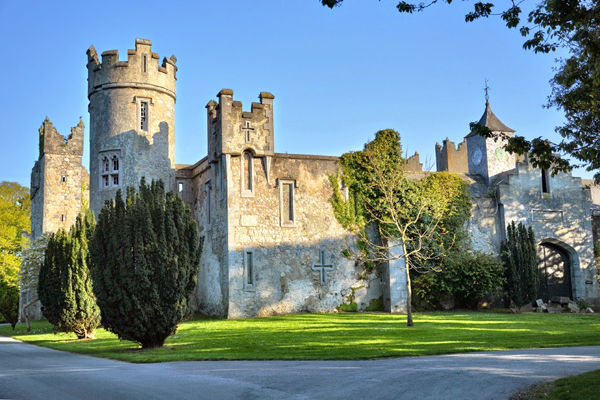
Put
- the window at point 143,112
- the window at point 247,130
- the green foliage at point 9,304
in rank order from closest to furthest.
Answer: the window at point 247,130, the window at point 143,112, the green foliage at point 9,304

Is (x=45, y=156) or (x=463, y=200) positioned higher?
(x=45, y=156)

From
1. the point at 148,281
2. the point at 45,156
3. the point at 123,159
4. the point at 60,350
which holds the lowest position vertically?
the point at 60,350

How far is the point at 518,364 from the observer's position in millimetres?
10953

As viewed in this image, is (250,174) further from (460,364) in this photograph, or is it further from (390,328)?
(460,364)

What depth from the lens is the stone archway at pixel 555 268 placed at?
2981 cm

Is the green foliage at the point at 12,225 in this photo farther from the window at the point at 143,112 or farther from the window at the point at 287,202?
the window at the point at 287,202

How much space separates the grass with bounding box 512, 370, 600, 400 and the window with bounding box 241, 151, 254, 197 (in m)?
18.7

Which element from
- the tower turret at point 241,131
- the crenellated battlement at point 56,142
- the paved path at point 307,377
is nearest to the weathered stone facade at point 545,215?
the tower turret at point 241,131

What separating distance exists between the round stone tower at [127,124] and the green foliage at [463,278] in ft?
43.6

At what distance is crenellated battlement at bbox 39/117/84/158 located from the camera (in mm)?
41125

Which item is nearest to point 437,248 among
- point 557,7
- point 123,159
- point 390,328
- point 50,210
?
point 390,328

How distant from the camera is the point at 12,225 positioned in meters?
48.2

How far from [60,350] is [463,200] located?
19259 millimetres

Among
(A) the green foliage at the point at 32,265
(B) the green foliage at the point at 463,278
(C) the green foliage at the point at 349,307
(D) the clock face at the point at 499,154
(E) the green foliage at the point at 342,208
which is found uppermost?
(D) the clock face at the point at 499,154
